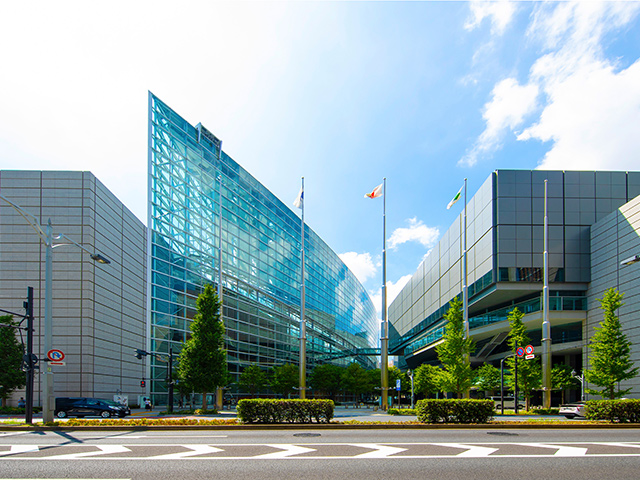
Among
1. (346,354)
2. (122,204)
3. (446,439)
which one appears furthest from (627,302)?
(346,354)

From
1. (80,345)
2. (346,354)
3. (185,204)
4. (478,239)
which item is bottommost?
(346,354)

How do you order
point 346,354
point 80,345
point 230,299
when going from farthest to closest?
point 346,354, point 230,299, point 80,345

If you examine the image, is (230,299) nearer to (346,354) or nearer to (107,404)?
(107,404)

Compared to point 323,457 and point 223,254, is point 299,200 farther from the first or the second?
point 323,457

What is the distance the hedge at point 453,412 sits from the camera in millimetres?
19422

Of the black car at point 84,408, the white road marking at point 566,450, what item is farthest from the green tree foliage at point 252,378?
the white road marking at point 566,450

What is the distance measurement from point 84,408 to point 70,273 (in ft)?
40.0

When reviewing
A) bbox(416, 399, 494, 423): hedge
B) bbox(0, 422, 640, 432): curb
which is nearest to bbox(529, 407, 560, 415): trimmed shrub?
bbox(0, 422, 640, 432): curb

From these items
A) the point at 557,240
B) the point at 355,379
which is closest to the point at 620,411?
the point at 557,240

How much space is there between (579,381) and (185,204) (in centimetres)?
4719

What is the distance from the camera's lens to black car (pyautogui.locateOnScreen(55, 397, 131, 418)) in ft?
102

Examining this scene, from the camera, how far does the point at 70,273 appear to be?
38.5 meters

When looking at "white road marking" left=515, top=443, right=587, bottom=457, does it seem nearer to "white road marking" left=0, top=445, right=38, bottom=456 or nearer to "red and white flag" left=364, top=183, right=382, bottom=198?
"white road marking" left=0, top=445, right=38, bottom=456

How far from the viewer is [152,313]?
158ft
